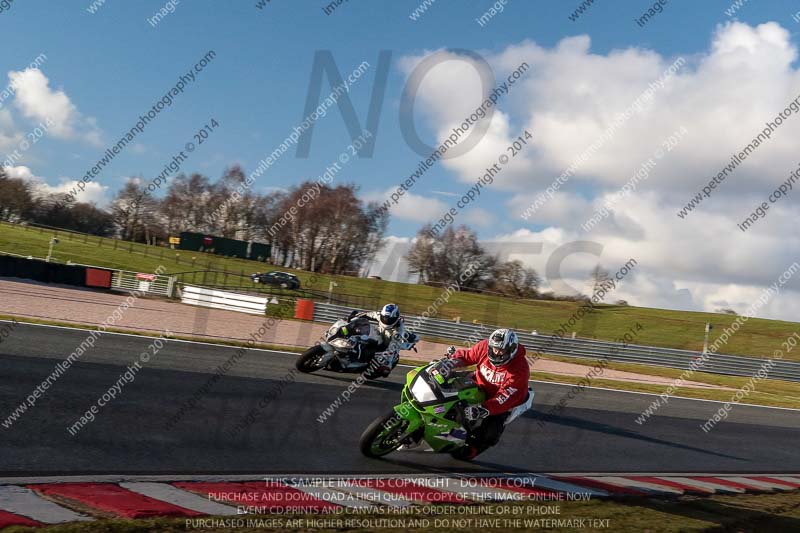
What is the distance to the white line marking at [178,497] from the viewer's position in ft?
17.5

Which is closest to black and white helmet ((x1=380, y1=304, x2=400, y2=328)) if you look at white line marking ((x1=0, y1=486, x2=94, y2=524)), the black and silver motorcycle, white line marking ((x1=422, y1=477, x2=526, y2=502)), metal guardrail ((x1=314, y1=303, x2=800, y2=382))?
the black and silver motorcycle

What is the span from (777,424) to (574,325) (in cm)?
3310

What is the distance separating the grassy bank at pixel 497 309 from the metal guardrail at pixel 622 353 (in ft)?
40.2

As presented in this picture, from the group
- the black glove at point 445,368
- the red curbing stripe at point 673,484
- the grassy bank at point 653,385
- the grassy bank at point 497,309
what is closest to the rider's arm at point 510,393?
the black glove at point 445,368

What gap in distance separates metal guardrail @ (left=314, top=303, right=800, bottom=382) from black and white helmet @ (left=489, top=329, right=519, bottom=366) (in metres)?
26.9

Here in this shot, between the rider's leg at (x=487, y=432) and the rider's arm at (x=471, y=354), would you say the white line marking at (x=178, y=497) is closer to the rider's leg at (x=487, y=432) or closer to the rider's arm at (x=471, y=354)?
the rider's leg at (x=487, y=432)

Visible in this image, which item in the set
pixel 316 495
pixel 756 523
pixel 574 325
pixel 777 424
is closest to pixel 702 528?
pixel 756 523

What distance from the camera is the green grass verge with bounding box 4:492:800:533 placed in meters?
4.81

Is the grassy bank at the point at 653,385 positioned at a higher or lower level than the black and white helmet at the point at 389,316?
lower

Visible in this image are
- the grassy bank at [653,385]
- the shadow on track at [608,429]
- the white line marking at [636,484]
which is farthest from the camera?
the grassy bank at [653,385]

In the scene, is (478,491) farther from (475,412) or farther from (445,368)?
(445,368)

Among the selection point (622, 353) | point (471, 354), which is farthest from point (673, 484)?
point (622, 353)

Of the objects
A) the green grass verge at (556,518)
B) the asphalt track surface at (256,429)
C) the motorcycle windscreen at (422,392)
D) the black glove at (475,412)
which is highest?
the motorcycle windscreen at (422,392)

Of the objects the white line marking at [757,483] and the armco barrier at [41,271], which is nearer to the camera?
the white line marking at [757,483]
